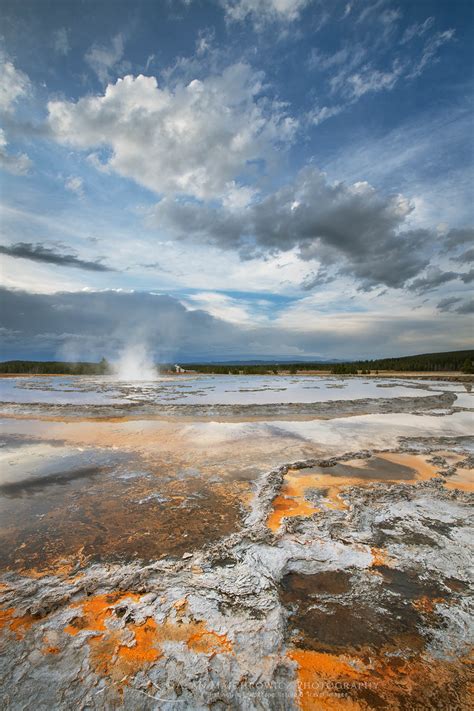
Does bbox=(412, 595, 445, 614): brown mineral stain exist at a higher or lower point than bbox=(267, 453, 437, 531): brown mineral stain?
higher

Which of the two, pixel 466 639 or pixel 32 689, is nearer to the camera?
pixel 32 689

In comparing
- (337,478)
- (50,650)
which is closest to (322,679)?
(50,650)

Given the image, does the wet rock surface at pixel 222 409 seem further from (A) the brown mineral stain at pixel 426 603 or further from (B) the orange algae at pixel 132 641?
(B) the orange algae at pixel 132 641

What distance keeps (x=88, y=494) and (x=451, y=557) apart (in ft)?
18.3

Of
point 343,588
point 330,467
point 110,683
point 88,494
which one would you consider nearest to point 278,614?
point 343,588

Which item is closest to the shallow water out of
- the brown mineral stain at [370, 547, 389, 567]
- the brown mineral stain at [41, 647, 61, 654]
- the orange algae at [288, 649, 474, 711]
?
the brown mineral stain at [370, 547, 389, 567]

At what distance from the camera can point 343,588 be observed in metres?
3.43

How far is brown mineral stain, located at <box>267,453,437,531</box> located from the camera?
538 cm

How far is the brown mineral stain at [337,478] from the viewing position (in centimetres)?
538

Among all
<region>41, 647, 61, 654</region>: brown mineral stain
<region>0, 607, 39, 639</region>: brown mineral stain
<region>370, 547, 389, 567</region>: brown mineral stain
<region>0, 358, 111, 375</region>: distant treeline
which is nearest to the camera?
<region>41, 647, 61, 654</region>: brown mineral stain

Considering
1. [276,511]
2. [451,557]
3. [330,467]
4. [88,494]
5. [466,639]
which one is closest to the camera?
[466,639]

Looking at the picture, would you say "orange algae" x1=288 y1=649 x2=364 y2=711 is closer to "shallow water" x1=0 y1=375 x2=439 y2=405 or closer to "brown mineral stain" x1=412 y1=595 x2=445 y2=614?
"brown mineral stain" x1=412 y1=595 x2=445 y2=614

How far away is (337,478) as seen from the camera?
6750 mm

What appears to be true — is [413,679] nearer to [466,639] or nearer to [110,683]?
[466,639]
